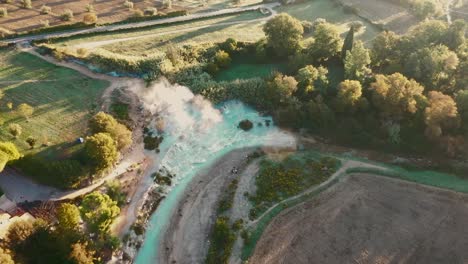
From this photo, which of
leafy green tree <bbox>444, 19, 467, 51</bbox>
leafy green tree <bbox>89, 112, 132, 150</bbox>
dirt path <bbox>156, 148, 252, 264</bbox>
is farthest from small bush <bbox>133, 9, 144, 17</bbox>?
leafy green tree <bbox>444, 19, 467, 51</bbox>

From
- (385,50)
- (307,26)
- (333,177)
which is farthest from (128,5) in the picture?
(333,177)

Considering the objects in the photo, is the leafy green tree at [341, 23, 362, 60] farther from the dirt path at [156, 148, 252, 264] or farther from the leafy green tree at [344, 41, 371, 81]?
the dirt path at [156, 148, 252, 264]

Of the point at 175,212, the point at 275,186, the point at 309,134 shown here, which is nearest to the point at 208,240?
the point at 175,212

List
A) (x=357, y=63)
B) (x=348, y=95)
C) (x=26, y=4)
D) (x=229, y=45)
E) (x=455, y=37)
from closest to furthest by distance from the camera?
(x=348, y=95), (x=357, y=63), (x=455, y=37), (x=229, y=45), (x=26, y=4)

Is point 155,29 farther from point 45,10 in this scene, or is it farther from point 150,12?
point 45,10

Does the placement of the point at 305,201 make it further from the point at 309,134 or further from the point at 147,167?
the point at 147,167

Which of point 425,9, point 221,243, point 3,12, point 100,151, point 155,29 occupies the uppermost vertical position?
point 425,9
